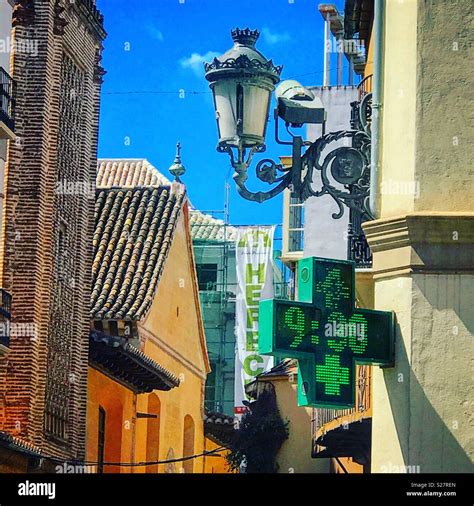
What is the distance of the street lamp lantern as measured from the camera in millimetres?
13344

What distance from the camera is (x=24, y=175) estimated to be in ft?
99.2

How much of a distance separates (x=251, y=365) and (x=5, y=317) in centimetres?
1871

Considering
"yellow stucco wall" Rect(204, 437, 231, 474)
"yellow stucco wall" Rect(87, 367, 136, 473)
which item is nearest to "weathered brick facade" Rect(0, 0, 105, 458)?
"yellow stucco wall" Rect(87, 367, 136, 473)

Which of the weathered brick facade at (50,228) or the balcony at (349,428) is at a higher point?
the weathered brick facade at (50,228)

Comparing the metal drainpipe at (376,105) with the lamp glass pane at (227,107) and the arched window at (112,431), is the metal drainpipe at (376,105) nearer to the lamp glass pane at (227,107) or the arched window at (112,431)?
the lamp glass pane at (227,107)

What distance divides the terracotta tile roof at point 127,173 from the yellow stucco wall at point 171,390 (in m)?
12.0

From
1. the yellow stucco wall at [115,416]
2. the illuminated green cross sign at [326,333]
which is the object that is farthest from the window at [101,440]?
the illuminated green cross sign at [326,333]

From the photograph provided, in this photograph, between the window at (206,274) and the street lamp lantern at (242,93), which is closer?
the street lamp lantern at (242,93)

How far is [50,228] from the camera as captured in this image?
3086 centimetres

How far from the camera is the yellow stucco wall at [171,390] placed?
3588 cm

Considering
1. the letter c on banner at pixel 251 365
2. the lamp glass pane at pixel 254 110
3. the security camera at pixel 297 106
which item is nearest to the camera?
the lamp glass pane at pixel 254 110

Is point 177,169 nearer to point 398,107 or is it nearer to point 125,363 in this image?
point 125,363

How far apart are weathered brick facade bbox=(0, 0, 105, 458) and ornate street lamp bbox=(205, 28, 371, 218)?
1654 cm
